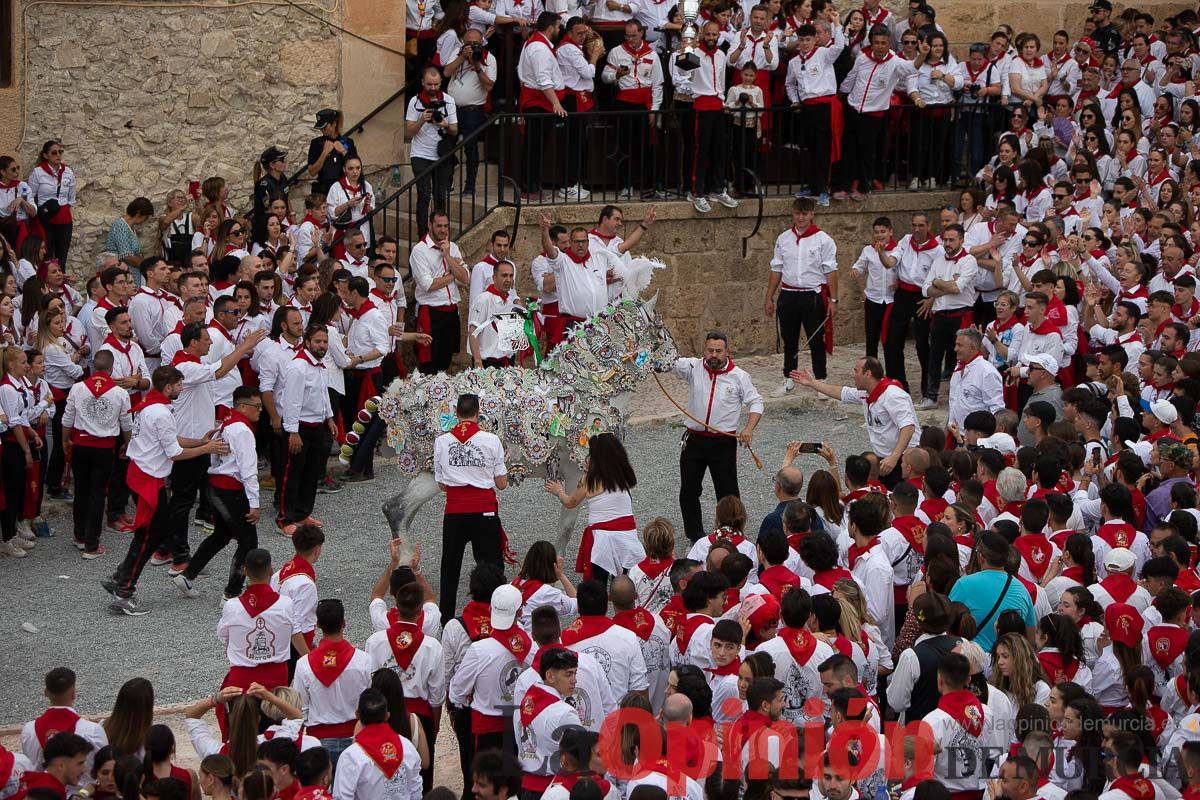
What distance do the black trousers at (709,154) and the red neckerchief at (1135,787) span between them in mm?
9996

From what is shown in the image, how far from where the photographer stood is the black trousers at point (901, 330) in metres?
14.4

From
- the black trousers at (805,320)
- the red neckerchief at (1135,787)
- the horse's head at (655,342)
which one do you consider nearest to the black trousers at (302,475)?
the horse's head at (655,342)

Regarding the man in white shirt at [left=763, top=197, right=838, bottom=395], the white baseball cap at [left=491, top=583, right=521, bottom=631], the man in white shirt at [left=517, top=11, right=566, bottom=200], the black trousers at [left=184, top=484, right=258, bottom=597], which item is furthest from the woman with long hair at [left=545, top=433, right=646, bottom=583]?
the man in white shirt at [left=517, top=11, right=566, bottom=200]

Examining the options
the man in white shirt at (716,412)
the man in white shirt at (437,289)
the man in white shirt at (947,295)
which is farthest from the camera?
the man in white shirt at (947,295)

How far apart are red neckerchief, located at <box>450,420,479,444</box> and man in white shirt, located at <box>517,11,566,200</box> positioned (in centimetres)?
552

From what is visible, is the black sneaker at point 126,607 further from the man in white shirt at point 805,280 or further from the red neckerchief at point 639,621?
the man in white shirt at point 805,280

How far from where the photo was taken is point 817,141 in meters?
15.9

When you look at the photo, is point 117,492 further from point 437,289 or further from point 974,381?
point 974,381

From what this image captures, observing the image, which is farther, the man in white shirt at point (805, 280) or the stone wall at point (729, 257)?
the stone wall at point (729, 257)

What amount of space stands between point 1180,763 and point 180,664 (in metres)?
5.53

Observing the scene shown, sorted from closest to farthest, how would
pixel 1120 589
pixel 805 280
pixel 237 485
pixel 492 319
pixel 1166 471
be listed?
pixel 1120 589
pixel 1166 471
pixel 237 485
pixel 492 319
pixel 805 280

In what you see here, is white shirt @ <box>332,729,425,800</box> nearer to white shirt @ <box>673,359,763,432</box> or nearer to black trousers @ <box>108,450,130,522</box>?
white shirt @ <box>673,359,763,432</box>

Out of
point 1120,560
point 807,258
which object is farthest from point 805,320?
point 1120,560

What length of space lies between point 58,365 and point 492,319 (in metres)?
3.07
